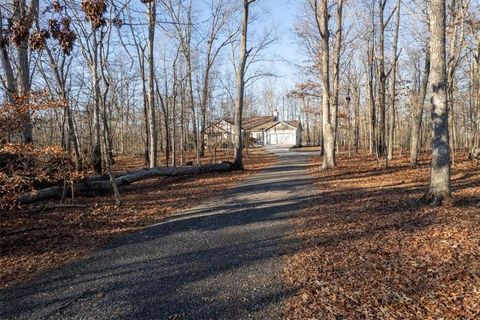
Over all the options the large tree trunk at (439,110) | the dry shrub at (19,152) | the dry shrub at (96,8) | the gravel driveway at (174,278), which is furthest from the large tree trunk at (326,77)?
the dry shrub at (19,152)

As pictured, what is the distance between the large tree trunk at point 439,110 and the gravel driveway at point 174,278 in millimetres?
3609

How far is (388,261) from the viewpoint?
4562 mm

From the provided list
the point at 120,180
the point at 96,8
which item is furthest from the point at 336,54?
the point at 96,8

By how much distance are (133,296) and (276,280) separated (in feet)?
5.60

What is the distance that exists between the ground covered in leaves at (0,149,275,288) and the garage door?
48.1 metres

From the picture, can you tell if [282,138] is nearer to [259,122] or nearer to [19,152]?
[259,122]

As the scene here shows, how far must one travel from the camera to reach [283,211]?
26.5 feet

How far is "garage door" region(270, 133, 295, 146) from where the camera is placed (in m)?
59.5

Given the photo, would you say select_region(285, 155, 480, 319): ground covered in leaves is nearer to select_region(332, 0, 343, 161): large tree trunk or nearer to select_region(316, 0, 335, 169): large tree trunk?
select_region(316, 0, 335, 169): large tree trunk

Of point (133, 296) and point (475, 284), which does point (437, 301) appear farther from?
point (133, 296)

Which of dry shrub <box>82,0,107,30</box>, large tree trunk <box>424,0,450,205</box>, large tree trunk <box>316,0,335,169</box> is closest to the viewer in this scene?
dry shrub <box>82,0,107,30</box>

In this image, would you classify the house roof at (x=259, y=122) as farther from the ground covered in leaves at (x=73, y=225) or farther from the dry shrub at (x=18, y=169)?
the dry shrub at (x=18, y=169)

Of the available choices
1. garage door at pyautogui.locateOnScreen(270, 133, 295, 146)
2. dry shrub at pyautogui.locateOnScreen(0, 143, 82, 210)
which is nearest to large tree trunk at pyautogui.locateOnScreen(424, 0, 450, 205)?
dry shrub at pyautogui.locateOnScreen(0, 143, 82, 210)

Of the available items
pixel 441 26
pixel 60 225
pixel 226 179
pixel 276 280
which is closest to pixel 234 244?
pixel 276 280
